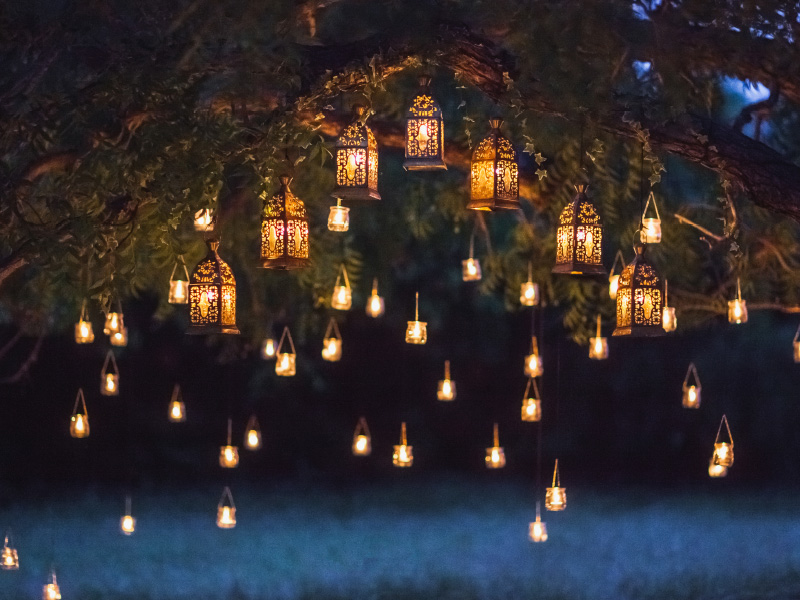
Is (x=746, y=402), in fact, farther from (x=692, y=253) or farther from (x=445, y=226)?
(x=692, y=253)

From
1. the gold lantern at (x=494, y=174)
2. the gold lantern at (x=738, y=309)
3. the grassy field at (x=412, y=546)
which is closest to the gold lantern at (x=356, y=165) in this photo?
the gold lantern at (x=494, y=174)

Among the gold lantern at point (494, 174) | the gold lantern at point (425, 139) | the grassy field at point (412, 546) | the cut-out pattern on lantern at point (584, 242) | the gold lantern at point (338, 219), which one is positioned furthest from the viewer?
the grassy field at point (412, 546)

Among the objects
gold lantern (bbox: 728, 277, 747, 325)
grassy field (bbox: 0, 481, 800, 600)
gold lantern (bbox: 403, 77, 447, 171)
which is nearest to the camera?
gold lantern (bbox: 403, 77, 447, 171)

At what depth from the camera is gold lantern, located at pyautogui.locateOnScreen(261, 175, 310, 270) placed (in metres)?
4.66

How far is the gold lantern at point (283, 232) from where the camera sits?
4664 mm

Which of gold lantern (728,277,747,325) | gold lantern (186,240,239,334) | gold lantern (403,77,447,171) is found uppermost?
gold lantern (403,77,447,171)

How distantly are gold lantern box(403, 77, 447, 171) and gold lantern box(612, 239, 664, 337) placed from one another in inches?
36.1

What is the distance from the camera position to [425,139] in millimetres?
4477

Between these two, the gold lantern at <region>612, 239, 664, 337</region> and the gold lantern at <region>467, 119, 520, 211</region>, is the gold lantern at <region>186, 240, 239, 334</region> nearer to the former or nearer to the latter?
the gold lantern at <region>467, 119, 520, 211</region>

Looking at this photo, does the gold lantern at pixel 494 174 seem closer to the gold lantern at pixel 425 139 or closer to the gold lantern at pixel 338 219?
the gold lantern at pixel 425 139

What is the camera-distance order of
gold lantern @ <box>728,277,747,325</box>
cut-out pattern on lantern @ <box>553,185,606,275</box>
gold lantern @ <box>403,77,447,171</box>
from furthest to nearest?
gold lantern @ <box>728,277,747,325</box> < cut-out pattern on lantern @ <box>553,185,606,275</box> < gold lantern @ <box>403,77,447,171</box>

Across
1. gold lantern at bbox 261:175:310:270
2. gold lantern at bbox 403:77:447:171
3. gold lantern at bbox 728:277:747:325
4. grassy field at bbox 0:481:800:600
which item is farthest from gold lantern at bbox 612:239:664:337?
grassy field at bbox 0:481:800:600

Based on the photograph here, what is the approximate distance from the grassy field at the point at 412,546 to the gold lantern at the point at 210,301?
635cm

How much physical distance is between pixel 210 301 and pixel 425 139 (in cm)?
103
